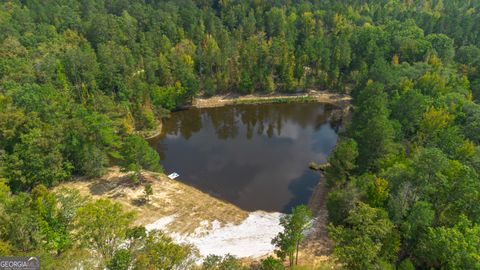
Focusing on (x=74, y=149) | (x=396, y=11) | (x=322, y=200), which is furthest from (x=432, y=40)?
(x=74, y=149)

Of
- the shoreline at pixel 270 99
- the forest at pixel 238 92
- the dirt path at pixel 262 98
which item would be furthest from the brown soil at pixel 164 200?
the shoreline at pixel 270 99

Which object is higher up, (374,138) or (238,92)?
(374,138)

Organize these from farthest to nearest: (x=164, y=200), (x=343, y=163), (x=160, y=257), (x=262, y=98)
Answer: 1. (x=262, y=98)
2. (x=164, y=200)
3. (x=343, y=163)
4. (x=160, y=257)

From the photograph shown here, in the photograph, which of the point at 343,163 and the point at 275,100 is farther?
the point at 275,100

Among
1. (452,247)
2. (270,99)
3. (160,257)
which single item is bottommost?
(270,99)

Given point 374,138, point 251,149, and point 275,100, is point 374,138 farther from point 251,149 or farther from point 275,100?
point 275,100

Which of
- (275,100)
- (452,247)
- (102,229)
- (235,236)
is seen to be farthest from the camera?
(275,100)

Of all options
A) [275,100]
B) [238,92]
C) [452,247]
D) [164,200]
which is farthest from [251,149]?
[452,247]
